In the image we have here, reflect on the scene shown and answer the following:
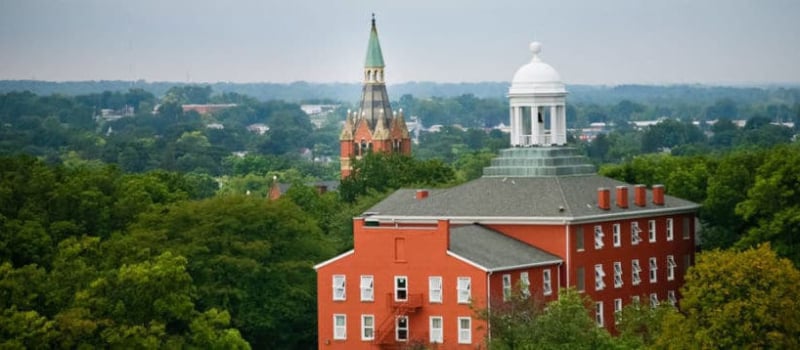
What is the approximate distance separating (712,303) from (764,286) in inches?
82.4

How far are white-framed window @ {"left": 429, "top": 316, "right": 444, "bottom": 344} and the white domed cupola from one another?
1816 centimetres

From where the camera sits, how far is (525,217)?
9912 centimetres

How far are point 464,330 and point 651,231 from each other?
16901 mm

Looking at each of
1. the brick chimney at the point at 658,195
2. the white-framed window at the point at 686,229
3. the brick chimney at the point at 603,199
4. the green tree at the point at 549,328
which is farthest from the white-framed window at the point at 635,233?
the green tree at the point at 549,328

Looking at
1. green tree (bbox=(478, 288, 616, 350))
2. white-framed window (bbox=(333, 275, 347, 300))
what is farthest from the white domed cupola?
green tree (bbox=(478, 288, 616, 350))

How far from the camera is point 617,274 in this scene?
103 m

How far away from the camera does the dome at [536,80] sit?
109375 mm

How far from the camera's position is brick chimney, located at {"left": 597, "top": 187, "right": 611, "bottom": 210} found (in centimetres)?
10188

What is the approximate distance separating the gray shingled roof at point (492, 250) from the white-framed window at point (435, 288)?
1.33 meters

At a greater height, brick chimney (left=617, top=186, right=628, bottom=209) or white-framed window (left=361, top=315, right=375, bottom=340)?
brick chimney (left=617, top=186, right=628, bottom=209)

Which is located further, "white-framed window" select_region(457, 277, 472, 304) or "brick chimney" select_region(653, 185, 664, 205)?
"brick chimney" select_region(653, 185, 664, 205)

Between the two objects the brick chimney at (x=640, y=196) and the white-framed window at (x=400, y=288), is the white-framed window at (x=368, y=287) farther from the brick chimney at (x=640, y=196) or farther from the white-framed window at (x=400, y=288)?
the brick chimney at (x=640, y=196)

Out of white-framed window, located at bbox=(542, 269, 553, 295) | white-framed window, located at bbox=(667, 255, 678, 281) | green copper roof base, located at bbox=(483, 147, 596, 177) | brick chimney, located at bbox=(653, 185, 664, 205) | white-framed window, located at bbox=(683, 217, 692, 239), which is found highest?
green copper roof base, located at bbox=(483, 147, 596, 177)

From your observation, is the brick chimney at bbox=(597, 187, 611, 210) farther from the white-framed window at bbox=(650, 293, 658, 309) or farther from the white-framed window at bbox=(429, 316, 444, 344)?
the white-framed window at bbox=(429, 316, 444, 344)
